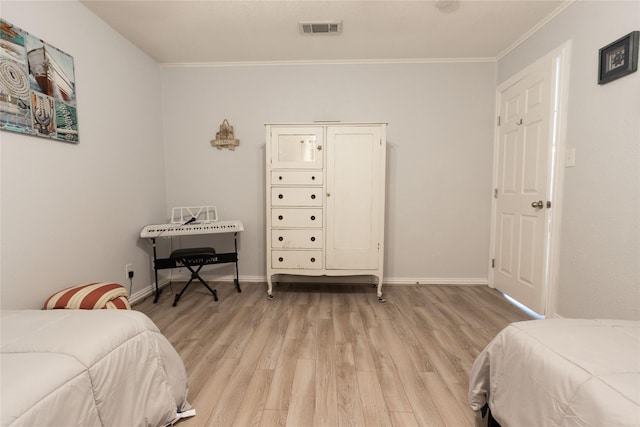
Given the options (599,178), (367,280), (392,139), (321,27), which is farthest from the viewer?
(367,280)

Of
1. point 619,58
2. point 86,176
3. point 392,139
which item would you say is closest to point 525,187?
point 619,58

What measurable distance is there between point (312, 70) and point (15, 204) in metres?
2.85

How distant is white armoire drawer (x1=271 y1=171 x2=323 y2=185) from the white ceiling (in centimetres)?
129

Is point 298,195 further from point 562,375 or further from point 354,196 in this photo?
point 562,375

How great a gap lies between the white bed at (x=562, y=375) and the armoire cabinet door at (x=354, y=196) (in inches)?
67.1

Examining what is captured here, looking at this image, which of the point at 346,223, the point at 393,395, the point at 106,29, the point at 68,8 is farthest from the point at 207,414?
the point at 106,29

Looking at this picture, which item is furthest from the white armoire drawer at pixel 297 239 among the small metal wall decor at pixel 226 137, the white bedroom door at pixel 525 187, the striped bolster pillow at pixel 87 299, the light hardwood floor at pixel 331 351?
the white bedroom door at pixel 525 187

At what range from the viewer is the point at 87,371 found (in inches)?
39.0

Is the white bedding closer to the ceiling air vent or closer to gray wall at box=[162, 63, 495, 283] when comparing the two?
gray wall at box=[162, 63, 495, 283]

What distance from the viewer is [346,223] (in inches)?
116

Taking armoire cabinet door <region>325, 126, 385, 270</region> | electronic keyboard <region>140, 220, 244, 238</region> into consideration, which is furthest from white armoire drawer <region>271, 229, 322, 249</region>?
electronic keyboard <region>140, 220, 244, 238</region>

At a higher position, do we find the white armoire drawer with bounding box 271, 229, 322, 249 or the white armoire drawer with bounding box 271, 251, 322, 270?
the white armoire drawer with bounding box 271, 229, 322, 249

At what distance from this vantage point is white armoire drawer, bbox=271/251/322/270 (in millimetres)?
2988

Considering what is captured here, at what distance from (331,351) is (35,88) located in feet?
8.63
